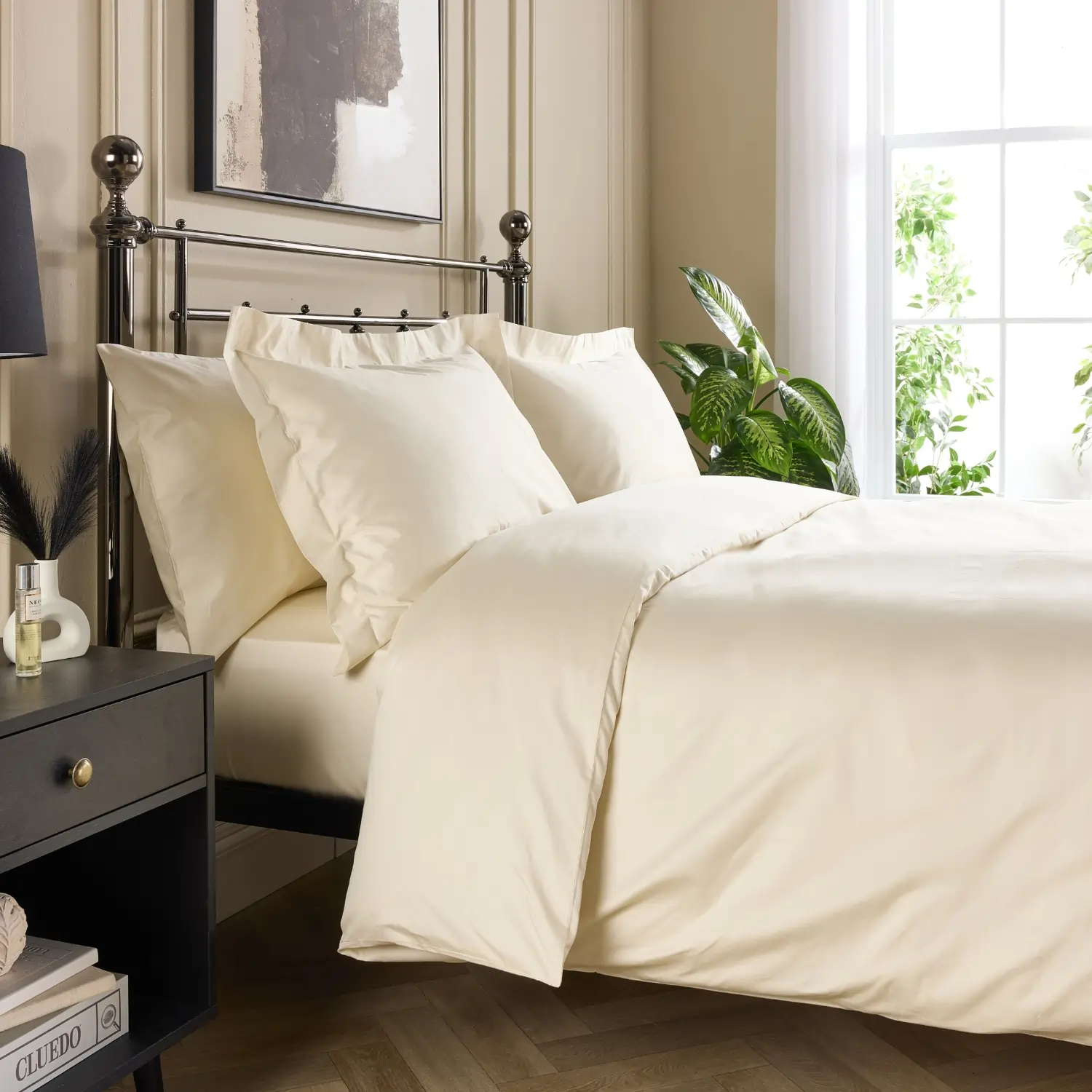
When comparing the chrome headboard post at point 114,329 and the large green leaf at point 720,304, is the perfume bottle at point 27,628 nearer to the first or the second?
the chrome headboard post at point 114,329

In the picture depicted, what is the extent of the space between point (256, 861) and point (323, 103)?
1.54 metres

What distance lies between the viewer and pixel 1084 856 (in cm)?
→ 144

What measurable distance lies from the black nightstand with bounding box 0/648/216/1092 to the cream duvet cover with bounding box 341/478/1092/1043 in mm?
224

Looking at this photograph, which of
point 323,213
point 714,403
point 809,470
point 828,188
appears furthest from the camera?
point 828,188

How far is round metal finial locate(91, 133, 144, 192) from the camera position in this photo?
6.48ft

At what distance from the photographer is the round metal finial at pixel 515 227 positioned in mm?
3131

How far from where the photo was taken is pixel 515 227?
10.3 ft

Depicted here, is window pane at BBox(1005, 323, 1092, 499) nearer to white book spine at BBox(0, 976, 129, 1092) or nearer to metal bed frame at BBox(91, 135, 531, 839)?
metal bed frame at BBox(91, 135, 531, 839)

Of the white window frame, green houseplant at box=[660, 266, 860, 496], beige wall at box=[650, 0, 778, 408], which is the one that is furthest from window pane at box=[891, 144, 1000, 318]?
green houseplant at box=[660, 266, 860, 496]

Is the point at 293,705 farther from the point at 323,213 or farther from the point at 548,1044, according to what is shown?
the point at 323,213

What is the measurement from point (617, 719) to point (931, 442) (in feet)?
9.52

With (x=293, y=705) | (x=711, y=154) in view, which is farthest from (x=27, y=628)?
(x=711, y=154)

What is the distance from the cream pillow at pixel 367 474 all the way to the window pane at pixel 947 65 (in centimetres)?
274

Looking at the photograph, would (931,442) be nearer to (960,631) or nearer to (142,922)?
(960,631)
